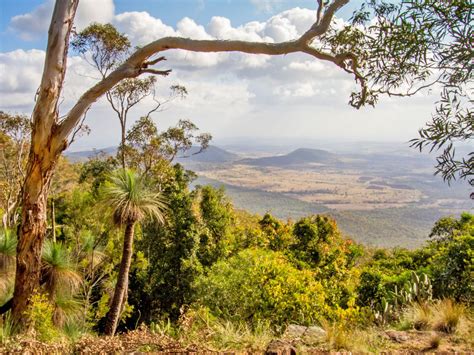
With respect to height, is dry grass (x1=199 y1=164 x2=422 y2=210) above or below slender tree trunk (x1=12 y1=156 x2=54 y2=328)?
below

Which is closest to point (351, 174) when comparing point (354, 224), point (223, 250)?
point (354, 224)

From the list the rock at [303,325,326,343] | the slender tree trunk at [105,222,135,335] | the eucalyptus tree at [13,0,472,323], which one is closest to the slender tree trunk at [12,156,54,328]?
the eucalyptus tree at [13,0,472,323]

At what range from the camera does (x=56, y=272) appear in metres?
6.06

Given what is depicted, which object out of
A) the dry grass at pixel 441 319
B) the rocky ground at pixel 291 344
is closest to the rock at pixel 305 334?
the rocky ground at pixel 291 344

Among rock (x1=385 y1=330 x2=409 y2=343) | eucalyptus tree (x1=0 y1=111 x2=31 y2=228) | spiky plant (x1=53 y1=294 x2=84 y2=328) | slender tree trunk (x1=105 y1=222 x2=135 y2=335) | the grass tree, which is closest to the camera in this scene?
rock (x1=385 y1=330 x2=409 y2=343)

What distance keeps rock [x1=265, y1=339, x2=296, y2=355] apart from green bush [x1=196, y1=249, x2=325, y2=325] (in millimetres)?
4351

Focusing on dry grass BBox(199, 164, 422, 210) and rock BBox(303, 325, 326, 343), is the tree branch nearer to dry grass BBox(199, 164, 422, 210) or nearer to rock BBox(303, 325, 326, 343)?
rock BBox(303, 325, 326, 343)

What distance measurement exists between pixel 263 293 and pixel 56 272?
391 centimetres

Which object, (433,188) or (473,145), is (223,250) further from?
(433,188)

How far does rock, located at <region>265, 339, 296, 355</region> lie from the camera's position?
2971mm

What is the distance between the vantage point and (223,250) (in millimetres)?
13367

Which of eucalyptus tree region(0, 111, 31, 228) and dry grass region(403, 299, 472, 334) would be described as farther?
eucalyptus tree region(0, 111, 31, 228)

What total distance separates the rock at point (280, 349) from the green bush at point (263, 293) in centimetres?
435

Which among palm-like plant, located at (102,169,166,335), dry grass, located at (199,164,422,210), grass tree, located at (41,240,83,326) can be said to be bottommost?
dry grass, located at (199,164,422,210)
